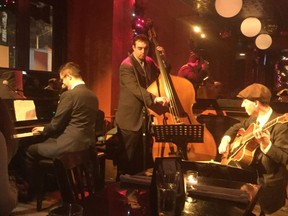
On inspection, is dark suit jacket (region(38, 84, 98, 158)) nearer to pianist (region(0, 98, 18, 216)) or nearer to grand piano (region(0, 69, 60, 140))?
grand piano (region(0, 69, 60, 140))

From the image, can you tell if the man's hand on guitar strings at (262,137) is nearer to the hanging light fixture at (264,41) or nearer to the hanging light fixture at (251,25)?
the hanging light fixture at (251,25)

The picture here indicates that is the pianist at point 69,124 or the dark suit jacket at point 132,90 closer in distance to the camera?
the pianist at point 69,124

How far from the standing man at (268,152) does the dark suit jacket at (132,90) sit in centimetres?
97

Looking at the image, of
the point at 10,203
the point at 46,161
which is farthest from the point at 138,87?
the point at 10,203

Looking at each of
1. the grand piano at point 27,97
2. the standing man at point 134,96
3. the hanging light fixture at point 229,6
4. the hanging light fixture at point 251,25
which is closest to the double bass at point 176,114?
the standing man at point 134,96

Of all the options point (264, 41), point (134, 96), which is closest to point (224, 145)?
point (134, 96)

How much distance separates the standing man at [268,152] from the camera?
2.52 meters

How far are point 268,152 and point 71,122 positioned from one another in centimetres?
169

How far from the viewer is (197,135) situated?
107 inches

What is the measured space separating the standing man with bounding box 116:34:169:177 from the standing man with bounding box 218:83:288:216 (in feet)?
3.11

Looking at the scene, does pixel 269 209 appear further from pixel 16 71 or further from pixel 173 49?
pixel 173 49

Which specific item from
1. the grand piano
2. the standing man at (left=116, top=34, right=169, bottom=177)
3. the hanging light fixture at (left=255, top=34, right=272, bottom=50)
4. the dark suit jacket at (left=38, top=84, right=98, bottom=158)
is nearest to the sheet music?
the grand piano

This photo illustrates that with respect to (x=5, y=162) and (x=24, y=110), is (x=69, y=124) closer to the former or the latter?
(x=24, y=110)

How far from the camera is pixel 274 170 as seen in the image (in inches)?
105
